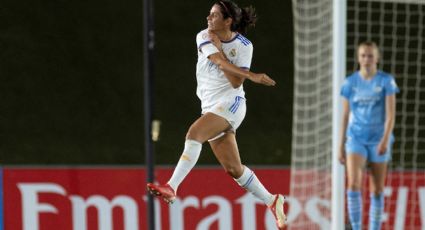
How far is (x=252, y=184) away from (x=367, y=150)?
2.27 m

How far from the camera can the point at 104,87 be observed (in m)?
10.7

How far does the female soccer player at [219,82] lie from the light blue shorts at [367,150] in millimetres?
2466

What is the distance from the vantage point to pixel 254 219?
9.61 meters

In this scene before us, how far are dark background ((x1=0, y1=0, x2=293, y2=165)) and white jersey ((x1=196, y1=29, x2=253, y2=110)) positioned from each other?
6.02 m

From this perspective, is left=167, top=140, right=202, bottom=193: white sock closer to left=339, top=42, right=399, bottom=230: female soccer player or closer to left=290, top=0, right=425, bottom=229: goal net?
left=339, top=42, right=399, bottom=230: female soccer player

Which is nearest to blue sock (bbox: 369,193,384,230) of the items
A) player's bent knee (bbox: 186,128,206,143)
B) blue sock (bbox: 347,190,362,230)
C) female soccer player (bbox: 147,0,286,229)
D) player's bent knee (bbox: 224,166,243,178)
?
blue sock (bbox: 347,190,362,230)

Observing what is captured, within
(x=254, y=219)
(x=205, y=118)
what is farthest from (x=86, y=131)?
(x=205, y=118)

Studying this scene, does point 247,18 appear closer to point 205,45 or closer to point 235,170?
point 205,45

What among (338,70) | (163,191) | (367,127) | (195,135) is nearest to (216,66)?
(195,135)

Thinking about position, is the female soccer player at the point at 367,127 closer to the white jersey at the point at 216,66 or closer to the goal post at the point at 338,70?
the goal post at the point at 338,70

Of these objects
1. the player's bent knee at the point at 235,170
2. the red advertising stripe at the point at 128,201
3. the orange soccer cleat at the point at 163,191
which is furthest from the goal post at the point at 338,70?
the red advertising stripe at the point at 128,201

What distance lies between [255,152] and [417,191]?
76.3 inches

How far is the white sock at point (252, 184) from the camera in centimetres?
497

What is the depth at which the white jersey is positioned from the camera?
4.40 metres
